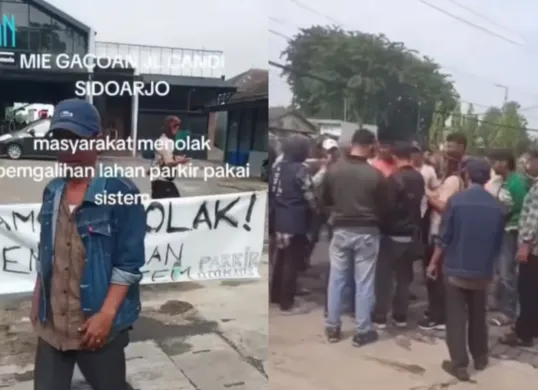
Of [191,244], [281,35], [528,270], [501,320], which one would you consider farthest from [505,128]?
[191,244]

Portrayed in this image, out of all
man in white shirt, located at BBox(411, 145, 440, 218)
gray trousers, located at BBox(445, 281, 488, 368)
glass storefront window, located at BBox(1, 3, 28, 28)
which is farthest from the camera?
gray trousers, located at BBox(445, 281, 488, 368)

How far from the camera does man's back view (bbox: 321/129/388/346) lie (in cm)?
205

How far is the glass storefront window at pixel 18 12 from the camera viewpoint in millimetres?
1966

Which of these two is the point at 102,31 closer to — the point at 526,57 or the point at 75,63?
the point at 75,63

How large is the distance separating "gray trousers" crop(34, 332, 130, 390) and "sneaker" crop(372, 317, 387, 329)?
28.7 inches

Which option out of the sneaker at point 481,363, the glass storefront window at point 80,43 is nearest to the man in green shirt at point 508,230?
the sneaker at point 481,363

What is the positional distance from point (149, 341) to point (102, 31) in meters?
1.08

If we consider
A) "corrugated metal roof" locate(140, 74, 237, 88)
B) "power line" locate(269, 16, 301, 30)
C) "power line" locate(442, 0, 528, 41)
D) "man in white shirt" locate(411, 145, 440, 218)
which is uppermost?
"power line" locate(442, 0, 528, 41)

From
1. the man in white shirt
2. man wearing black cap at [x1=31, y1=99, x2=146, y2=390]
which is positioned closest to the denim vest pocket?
man wearing black cap at [x1=31, y1=99, x2=146, y2=390]

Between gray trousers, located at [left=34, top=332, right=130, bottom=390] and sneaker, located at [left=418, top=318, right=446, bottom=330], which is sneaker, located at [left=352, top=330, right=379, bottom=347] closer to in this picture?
sneaker, located at [left=418, top=318, right=446, bottom=330]

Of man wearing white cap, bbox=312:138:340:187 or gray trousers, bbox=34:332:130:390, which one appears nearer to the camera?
man wearing white cap, bbox=312:138:340:187

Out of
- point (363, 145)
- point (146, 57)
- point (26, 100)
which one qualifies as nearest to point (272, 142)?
point (363, 145)

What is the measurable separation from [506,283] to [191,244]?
939 millimetres

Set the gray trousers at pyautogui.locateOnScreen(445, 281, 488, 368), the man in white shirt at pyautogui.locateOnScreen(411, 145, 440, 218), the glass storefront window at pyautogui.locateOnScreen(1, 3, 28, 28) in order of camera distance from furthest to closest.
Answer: the gray trousers at pyautogui.locateOnScreen(445, 281, 488, 368), the man in white shirt at pyautogui.locateOnScreen(411, 145, 440, 218), the glass storefront window at pyautogui.locateOnScreen(1, 3, 28, 28)
